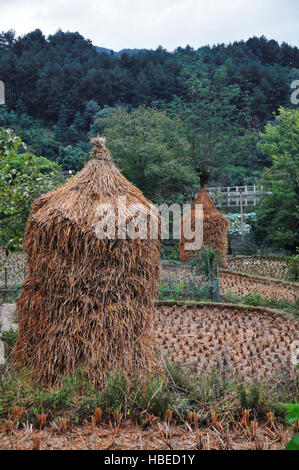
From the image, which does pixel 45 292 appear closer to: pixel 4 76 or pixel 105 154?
pixel 105 154

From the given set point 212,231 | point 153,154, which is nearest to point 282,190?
point 212,231

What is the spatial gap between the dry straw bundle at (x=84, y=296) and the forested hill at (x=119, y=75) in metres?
38.0

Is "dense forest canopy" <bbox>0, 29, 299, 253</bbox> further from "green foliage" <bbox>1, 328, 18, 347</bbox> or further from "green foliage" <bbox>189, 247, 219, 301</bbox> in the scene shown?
"green foliage" <bbox>1, 328, 18, 347</bbox>

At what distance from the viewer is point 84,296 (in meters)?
3.73

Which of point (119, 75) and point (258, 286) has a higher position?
point (119, 75)

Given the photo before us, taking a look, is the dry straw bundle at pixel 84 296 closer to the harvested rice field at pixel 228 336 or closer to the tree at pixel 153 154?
the harvested rice field at pixel 228 336

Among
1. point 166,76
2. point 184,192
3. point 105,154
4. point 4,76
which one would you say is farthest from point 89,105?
point 105,154

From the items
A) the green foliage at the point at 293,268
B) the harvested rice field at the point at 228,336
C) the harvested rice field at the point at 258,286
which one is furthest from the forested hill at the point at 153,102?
the harvested rice field at the point at 228,336

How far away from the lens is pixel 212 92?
26891 millimetres

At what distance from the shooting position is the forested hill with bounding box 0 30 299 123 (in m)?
42.1

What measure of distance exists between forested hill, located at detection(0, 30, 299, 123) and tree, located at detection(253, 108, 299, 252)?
18746mm

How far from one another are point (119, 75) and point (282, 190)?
3080 centimetres

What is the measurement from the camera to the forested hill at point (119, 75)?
42125 millimetres

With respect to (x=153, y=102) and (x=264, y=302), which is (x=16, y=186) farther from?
(x=153, y=102)
